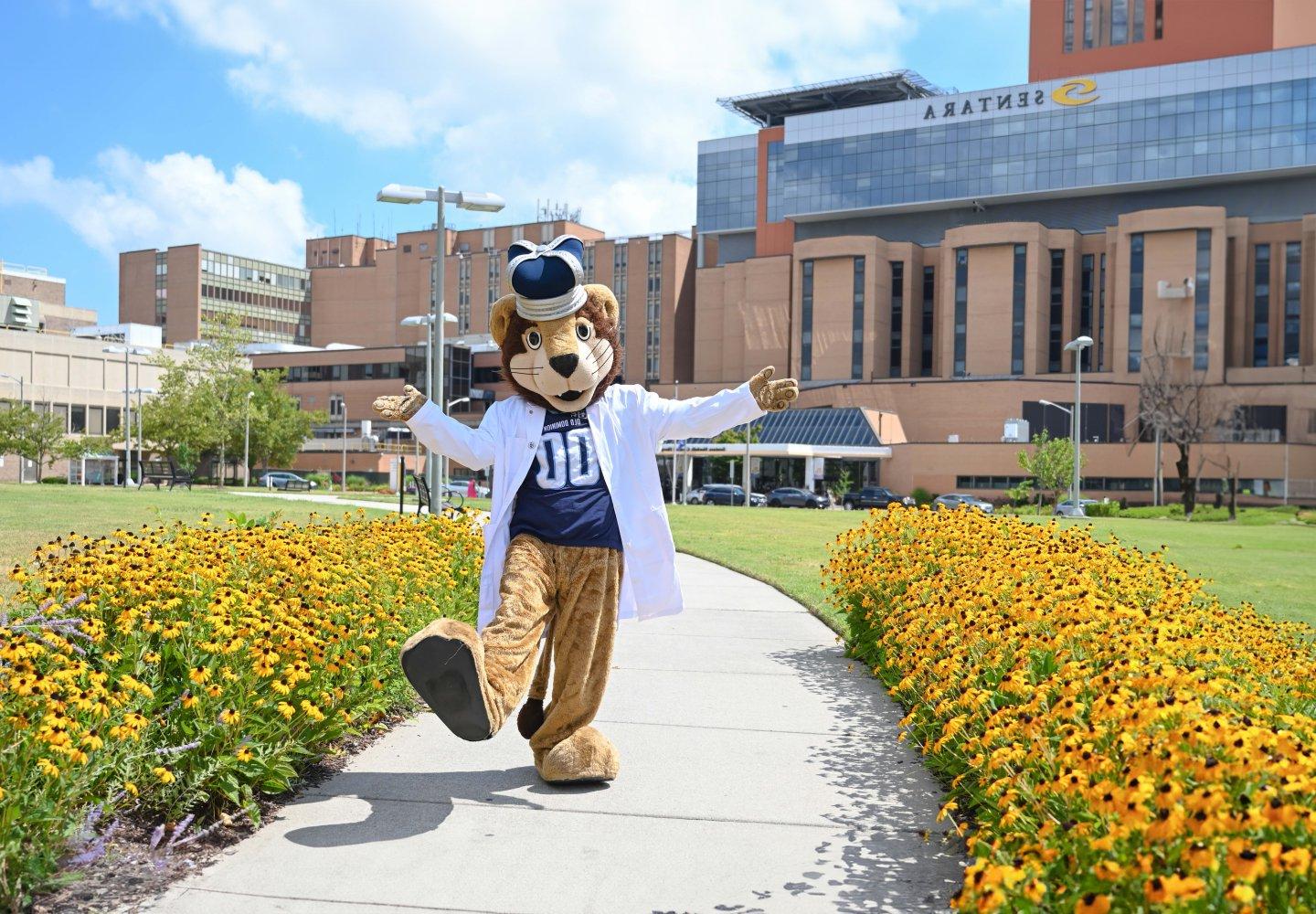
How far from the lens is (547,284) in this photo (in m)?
5.40

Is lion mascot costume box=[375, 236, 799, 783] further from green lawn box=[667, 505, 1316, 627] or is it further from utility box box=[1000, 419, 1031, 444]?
utility box box=[1000, 419, 1031, 444]

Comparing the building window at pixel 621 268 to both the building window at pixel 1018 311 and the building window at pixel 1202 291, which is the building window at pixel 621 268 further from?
the building window at pixel 1202 291

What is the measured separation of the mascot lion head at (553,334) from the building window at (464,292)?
345 ft

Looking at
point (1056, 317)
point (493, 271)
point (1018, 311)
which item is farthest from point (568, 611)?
point (493, 271)

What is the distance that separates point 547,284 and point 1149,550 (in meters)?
19.7

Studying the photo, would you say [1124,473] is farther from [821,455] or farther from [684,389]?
[684,389]

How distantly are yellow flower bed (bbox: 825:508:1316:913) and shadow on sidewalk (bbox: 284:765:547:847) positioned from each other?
6.05 ft

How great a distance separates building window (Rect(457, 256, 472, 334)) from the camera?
10962 centimetres

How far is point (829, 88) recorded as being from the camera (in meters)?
93.0

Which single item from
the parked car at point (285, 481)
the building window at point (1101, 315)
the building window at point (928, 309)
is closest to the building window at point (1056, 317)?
the building window at point (1101, 315)

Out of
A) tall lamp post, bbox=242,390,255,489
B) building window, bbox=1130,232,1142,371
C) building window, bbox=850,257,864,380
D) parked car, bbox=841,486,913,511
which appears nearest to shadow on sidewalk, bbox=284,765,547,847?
parked car, bbox=841,486,913,511

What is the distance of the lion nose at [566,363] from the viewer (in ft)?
17.4

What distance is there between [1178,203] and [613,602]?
81235 millimetres

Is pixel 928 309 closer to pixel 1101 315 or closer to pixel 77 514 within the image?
pixel 1101 315
